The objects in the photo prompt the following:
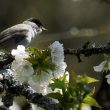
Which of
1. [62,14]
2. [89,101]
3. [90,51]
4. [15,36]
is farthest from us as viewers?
[62,14]

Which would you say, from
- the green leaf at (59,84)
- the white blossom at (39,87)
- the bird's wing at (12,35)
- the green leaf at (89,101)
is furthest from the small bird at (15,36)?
the green leaf at (89,101)

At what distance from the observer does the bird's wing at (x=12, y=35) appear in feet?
19.1

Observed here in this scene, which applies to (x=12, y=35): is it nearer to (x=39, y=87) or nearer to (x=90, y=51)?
(x=39, y=87)

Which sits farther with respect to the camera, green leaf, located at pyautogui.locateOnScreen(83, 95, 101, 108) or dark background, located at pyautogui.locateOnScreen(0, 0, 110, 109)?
dark background, located at pyautogui.locateOnScreen(0, 0, 110, 109)

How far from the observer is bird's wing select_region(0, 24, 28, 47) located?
5.82m

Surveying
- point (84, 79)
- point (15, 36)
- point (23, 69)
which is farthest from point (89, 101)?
point (15, 36)

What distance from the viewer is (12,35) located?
6.11 metres

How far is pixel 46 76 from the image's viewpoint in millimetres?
2258

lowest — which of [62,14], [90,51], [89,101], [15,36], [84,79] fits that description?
[89,101]

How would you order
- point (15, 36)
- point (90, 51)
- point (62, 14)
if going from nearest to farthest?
1. point (90, 51)
2. point (15, 36)
3. point (62, 14)

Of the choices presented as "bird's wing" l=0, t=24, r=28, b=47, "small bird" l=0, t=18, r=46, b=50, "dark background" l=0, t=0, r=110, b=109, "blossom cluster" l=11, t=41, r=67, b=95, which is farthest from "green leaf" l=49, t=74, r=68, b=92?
"dark background" l=0, t=0, r=110, b=109

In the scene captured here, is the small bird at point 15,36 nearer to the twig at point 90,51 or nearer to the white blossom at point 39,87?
the white blossom at point 39,87

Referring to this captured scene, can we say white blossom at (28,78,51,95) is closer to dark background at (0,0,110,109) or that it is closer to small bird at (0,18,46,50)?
small bird at (0,18,46,50)

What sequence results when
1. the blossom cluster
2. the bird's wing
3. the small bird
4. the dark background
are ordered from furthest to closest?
the dark background → the bird's wing → the small bird → the blossom cluster
